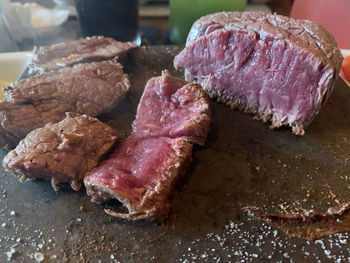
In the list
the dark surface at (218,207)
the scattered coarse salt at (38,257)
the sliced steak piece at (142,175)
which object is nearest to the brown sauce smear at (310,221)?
the dark surface at (218,207)

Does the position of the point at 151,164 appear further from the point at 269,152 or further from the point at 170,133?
the point at 269,152

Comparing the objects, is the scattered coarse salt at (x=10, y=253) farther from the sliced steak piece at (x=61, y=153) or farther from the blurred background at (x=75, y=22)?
the blurred background at (x=75, y=22)

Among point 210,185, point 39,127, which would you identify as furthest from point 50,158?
point 210,185

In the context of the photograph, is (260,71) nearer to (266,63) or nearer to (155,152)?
(266,63)

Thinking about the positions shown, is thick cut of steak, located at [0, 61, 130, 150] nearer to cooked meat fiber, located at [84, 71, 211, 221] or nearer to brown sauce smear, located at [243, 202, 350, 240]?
cooked meat fiber, located at [84, 71, 211, 221]

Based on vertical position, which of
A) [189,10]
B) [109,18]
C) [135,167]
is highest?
[189,10]

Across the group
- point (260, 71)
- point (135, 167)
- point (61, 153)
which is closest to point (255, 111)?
point (260, 71)

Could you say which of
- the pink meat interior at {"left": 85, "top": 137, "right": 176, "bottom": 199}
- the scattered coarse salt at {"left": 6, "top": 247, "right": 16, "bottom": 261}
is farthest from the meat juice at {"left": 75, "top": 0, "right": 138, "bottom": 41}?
the scattered coarse salt at {"left": 6, "top": 247, "right": 16, "bottom": 261}
